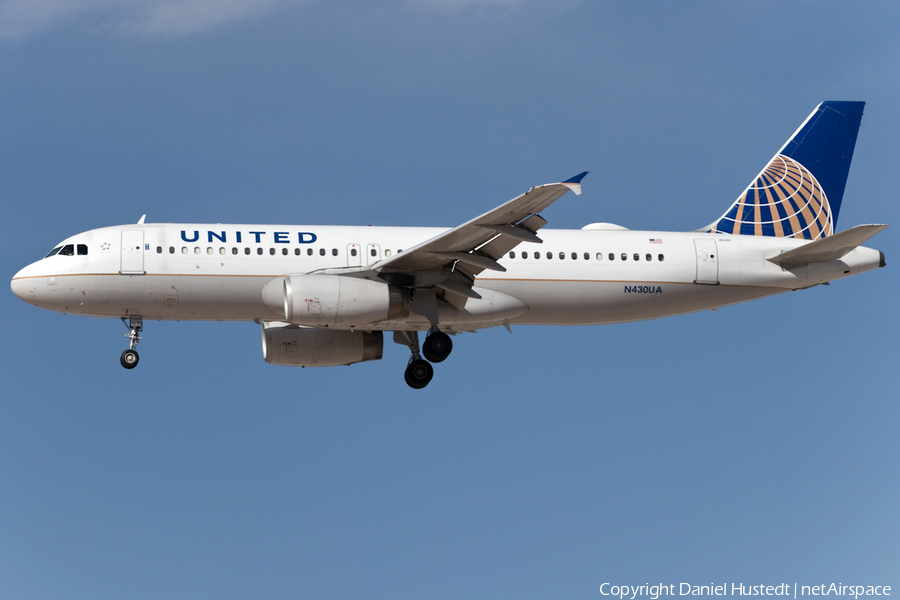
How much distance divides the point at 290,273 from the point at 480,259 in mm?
5372

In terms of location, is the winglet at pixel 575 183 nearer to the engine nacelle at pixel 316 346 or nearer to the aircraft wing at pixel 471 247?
the aircraft wing at pixel 471 247

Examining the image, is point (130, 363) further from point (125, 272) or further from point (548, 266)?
point (548, 266)

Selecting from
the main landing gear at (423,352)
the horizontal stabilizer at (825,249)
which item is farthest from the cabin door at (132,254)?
the horizontal stabilizer at (825,249)

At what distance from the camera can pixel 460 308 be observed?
3109 cm

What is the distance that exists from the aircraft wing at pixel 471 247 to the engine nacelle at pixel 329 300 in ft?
2.61

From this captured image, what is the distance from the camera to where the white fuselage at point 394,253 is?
30266mm

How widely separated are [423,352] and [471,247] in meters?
3.55

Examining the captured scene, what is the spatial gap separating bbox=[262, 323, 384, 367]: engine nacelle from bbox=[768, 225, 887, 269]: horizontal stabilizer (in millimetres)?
12317

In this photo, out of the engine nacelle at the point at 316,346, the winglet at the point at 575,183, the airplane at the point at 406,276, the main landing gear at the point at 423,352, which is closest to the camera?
the winglet at the point at 575,183

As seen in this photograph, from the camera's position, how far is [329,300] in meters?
28.7

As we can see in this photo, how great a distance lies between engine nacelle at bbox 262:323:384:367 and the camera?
33406 millimetres

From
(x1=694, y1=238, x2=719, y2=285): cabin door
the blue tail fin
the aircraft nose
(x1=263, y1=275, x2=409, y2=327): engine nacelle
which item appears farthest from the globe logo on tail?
the aircraft nose

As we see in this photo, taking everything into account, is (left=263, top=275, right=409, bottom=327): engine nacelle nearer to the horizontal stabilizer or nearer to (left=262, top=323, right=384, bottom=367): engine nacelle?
(left=262, top=323, right=384, bottom=367): engine nacelle

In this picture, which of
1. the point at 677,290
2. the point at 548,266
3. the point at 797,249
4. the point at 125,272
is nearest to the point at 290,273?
the point at 125,272
